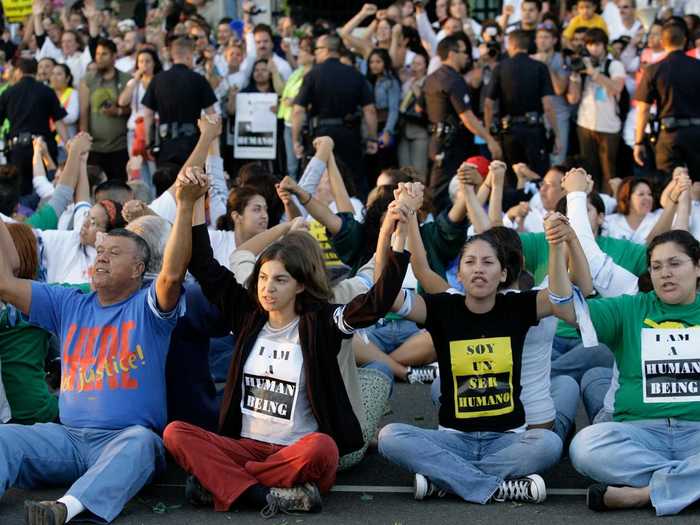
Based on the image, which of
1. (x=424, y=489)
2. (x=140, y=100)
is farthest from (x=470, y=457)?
(x=140, y=100)

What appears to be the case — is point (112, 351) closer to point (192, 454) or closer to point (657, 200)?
point (192, 454)

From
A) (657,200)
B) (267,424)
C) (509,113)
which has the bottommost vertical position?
(267,424)

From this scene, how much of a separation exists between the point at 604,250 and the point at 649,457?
258cm

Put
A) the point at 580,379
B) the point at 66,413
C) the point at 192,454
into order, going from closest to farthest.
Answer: the point at 192,454 < the point at 66,413 < the point at 580,379

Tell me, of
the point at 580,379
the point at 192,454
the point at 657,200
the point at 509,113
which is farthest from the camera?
the point at 509,113

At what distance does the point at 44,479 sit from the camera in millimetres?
5336

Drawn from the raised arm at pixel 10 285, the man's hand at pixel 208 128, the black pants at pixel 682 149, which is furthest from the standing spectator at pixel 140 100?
the raised arm at pixel 10 285

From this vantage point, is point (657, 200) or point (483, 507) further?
point (657, 200)

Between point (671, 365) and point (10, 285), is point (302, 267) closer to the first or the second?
point (10, 285)

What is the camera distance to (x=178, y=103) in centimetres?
1141

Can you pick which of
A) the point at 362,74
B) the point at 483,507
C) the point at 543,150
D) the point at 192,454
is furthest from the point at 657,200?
the point at 192,454

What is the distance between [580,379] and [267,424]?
2.24 metres

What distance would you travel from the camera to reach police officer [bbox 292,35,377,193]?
11.4 m

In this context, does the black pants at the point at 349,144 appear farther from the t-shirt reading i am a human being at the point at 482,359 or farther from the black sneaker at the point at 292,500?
the black sneaker at the point at 292,500
